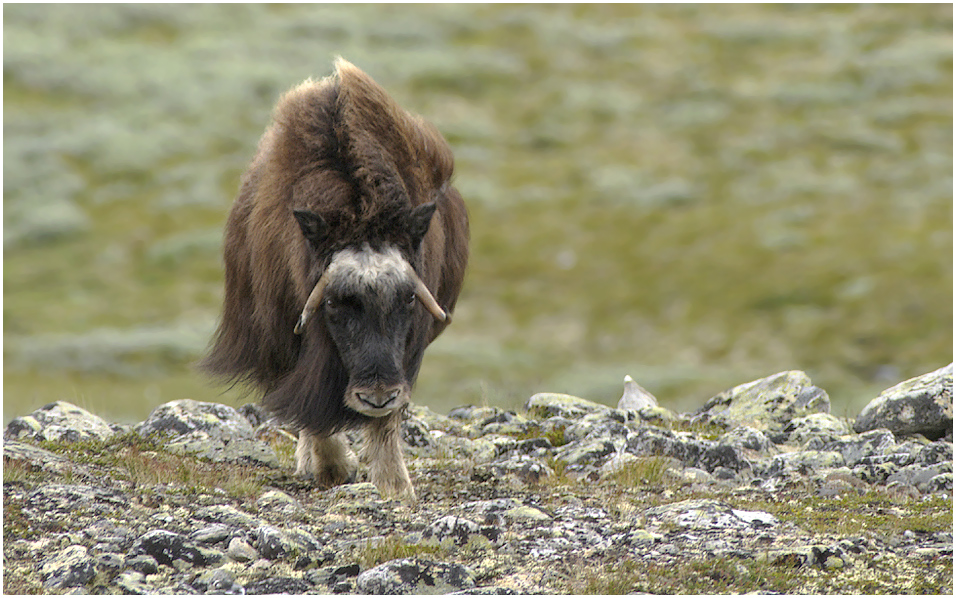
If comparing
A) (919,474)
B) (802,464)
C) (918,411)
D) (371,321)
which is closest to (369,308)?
(371,321)

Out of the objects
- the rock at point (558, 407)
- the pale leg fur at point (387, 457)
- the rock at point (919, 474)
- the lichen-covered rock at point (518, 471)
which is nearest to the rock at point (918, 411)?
the rock at point (919, 474)

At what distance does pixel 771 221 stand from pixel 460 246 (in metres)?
27.9

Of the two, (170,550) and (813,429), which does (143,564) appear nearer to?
(170,550)

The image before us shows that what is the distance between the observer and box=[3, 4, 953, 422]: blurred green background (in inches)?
1064

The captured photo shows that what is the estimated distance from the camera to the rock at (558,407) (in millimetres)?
8906

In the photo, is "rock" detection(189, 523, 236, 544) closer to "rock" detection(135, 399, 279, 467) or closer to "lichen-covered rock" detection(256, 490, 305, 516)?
"lichen-covered rock" detection(256, 490, 305, 516)

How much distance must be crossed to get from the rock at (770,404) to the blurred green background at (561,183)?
909cm

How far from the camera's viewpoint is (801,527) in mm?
5531

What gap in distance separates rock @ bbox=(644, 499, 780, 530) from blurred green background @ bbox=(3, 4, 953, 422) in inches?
495

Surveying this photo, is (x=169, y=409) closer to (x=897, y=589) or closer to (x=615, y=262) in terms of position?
(x=897, y=589)

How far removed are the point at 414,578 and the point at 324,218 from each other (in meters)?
2.39

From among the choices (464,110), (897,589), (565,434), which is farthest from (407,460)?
(464,110)

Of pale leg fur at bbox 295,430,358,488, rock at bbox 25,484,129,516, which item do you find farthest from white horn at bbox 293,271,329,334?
rock at bbox 25,484,129,516

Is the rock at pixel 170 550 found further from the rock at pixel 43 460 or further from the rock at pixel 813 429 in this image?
the rock at pixel 813 429
